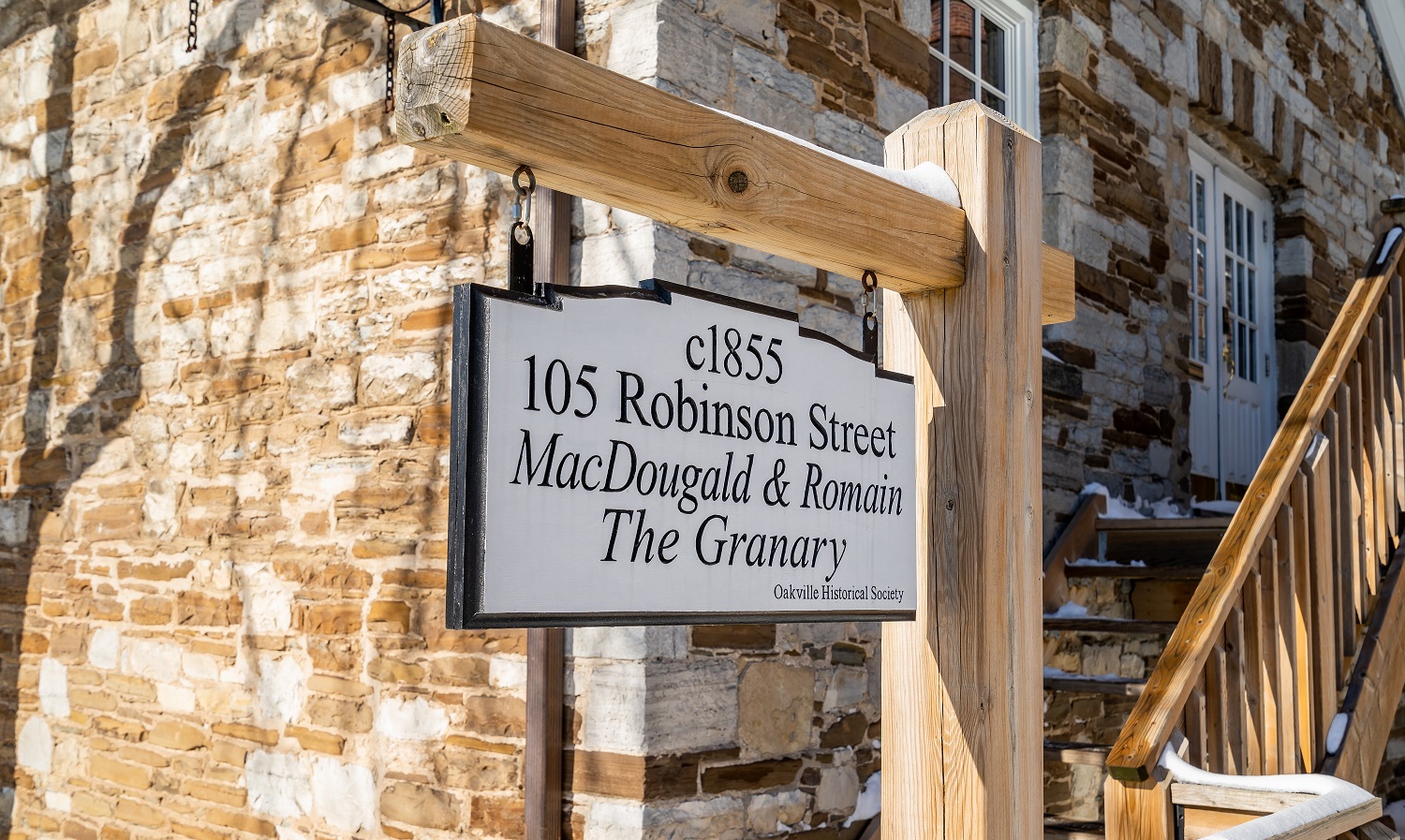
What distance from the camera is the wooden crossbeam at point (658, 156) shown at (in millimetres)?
1527

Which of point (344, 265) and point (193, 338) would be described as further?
point (193, 338)

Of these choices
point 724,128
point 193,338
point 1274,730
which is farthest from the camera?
point 193,338

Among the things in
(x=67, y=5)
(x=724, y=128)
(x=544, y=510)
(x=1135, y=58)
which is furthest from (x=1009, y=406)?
(x=67, y=5)

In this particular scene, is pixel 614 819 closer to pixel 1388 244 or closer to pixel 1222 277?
pixel 1388 244

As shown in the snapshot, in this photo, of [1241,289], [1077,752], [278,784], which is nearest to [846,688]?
[1077,752]

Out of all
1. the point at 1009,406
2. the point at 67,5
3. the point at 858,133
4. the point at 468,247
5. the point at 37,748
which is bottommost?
the point at 37,748

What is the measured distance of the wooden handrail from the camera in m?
2.83

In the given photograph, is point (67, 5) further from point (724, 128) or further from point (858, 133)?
point (724, 128)

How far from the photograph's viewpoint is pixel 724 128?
5.88 ft

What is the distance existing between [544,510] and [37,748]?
14.9ft

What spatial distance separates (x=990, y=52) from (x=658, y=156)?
4.07 metres

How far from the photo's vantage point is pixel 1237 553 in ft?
10.6

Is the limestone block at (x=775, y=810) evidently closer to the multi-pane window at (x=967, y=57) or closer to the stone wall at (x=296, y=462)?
the stone wall at (x=296, y=462)

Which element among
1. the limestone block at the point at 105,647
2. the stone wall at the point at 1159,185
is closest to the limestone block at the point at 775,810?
the stone wall at the point at 1159,185
